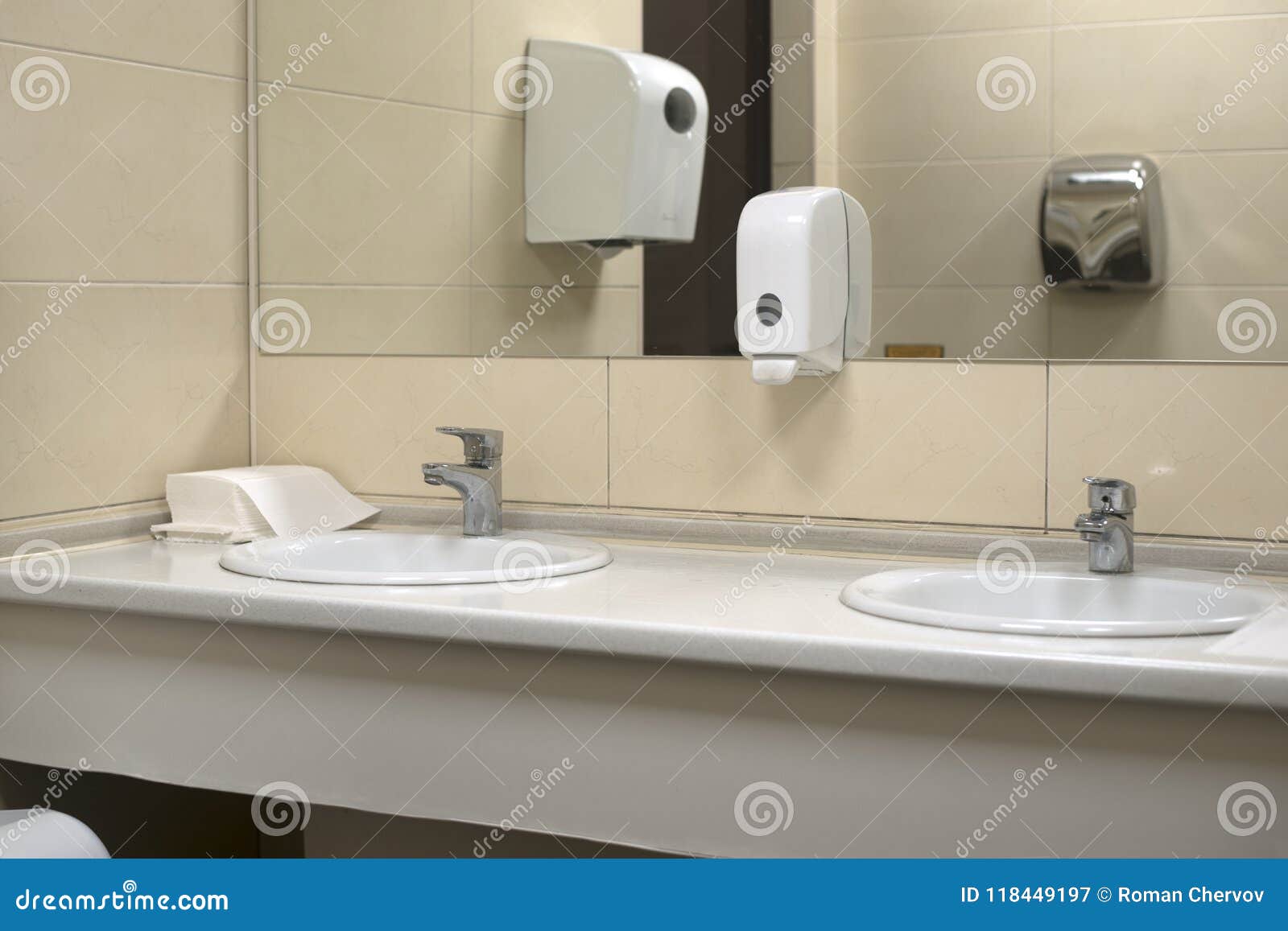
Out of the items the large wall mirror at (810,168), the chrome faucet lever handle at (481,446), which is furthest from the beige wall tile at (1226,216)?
the chrome faucet lever handle at (481,446)

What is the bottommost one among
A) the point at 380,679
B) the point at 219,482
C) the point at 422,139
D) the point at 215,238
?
the point at 380,679

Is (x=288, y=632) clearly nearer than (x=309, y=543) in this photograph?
Yes

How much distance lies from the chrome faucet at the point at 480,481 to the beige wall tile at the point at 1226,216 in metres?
0.89

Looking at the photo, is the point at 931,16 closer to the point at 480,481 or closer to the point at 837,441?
the point at 837,441

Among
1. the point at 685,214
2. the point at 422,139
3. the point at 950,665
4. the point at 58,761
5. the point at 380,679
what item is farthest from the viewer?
the point at 422,139

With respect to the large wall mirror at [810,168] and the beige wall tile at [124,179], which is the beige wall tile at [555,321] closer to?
the large wall mirror at [810,168]

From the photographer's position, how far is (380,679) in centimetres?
142

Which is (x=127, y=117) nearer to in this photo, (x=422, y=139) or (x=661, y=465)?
(x=422, y=139)

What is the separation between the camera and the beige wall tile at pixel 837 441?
1.59 m

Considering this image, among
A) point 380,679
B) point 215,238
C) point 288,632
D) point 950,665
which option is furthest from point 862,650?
point 215,238

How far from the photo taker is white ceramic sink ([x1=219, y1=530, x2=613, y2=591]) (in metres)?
1.49

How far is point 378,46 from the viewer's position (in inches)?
76.4

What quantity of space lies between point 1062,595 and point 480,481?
77 centimetres

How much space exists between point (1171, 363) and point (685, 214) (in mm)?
649
